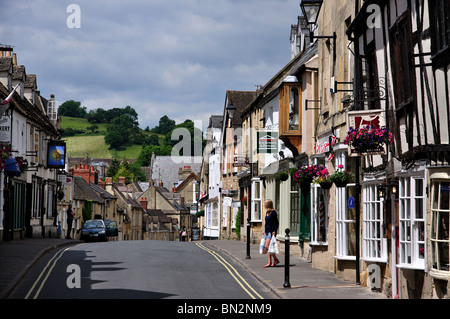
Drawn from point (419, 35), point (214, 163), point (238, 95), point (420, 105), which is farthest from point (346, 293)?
point (214, 163)

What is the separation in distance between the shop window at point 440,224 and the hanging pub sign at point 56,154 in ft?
98.4

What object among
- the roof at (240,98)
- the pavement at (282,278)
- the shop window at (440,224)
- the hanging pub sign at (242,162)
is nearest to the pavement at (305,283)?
the pavement at (282,278)

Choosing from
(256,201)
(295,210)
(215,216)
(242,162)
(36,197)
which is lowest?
(215,216)

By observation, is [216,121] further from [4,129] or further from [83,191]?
[4,129]

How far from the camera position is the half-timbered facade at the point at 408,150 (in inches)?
447

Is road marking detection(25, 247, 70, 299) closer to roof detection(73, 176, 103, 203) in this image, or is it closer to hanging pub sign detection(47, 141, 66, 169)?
hanging pub sign detection(47, 141, 66, 169)

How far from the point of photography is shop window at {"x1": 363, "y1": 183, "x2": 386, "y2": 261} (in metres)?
15.3

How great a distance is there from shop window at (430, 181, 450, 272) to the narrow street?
14.9 ft

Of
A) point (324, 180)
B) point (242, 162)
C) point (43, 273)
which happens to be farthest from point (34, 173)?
point (324, 180)

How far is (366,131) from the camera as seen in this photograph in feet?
47.6

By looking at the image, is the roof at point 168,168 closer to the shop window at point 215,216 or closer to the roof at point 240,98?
the shop window at point 215,216

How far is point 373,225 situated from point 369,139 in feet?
8.11
